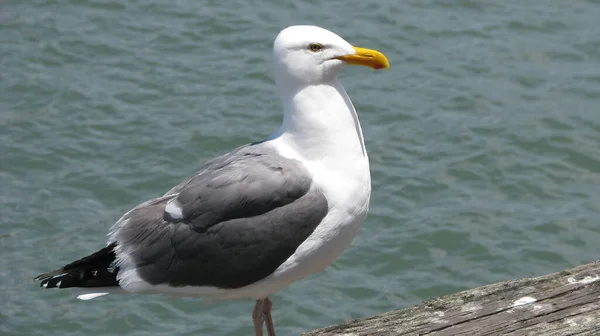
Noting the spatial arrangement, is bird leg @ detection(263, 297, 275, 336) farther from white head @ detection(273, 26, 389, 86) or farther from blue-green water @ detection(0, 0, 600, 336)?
blue-green water @ detection(0, 0, 600, 336)

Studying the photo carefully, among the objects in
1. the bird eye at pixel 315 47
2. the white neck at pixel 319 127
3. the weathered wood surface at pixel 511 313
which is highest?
the bird eye at pixel 315 47

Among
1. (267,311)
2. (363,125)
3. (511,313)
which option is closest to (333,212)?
(267,311)

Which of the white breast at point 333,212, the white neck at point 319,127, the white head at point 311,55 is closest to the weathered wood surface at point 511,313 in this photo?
the white breast at point 333,212

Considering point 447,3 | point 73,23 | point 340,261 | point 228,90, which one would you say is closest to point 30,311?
point 340,261

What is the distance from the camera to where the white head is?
456cm

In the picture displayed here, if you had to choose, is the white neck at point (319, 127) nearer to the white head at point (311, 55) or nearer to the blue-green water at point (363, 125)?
the white head at point (311, 55)

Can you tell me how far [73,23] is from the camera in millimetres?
10633

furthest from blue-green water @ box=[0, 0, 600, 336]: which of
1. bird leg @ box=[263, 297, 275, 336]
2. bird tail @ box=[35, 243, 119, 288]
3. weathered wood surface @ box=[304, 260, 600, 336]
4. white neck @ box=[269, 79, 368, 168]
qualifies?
weathered wood surface @ box=[304, 260, 600, 336]

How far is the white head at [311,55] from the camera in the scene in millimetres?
4559

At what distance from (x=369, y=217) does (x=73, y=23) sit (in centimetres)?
427

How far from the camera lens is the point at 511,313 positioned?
3.58 metres

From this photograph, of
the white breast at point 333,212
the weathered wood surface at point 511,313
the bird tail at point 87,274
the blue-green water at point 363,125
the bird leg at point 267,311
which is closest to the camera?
the weathered wood surface at point 511,313

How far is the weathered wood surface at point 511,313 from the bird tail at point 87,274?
1.32 metres

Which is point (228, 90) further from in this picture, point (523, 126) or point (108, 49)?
point (523, 126)
